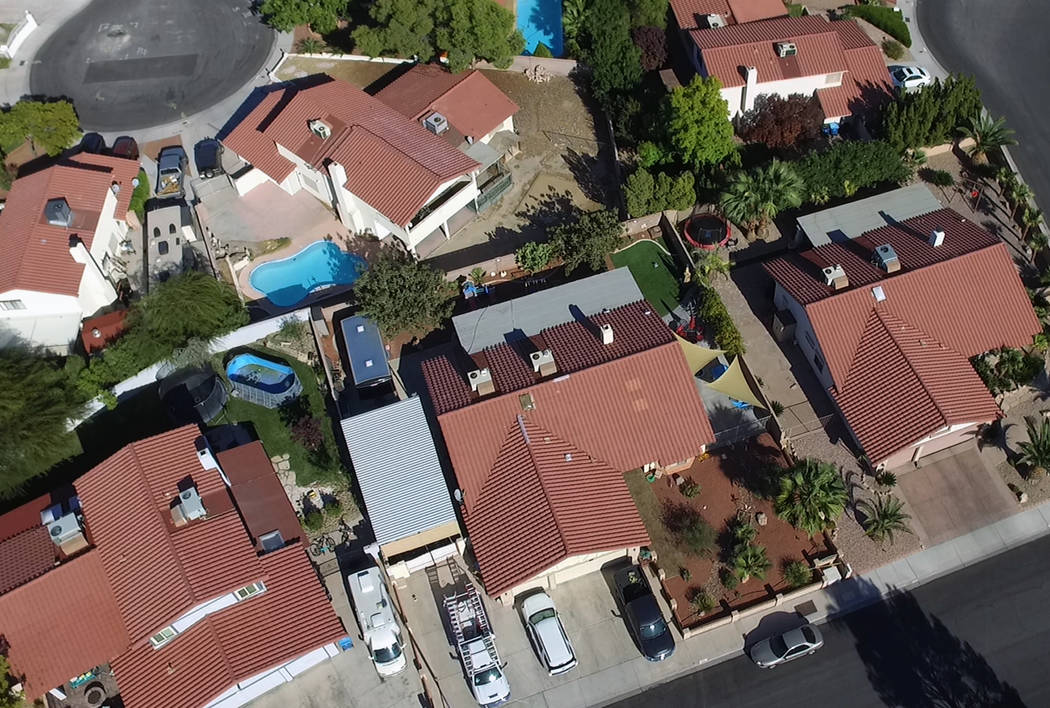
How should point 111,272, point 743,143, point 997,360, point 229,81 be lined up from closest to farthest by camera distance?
point 997,360 → point 111,272 → point 743,143 → point 229,81

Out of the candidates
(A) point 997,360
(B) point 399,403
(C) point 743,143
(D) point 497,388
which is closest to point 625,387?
(D) point 497,388

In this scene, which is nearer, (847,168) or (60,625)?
(60,625)

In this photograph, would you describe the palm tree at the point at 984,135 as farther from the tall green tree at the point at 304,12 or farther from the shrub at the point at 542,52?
the tall green tree at the point at 304,12

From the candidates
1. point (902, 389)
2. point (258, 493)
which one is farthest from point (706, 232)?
point (258, 493)

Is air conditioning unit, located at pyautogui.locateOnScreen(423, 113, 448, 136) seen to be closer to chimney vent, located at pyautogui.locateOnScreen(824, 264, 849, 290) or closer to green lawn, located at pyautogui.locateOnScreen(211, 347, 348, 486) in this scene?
green lawn, located at pyautogui.locateOnScreen(211, 347, 348, 486)

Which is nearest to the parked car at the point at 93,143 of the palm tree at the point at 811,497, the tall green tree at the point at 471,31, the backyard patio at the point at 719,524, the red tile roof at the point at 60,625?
the tall green tree at the point at 471,31

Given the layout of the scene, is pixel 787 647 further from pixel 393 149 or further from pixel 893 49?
pixel 893 49

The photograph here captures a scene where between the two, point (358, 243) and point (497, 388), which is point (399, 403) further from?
point (358, 243)
